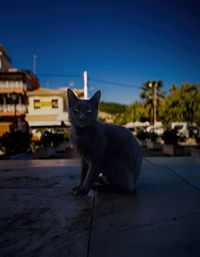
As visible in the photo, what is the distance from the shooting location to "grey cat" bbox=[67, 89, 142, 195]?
1823mm

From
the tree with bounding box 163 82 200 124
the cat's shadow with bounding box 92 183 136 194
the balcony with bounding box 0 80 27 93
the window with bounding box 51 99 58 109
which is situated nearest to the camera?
the cat's shadow with bounding box 92 183 136 194

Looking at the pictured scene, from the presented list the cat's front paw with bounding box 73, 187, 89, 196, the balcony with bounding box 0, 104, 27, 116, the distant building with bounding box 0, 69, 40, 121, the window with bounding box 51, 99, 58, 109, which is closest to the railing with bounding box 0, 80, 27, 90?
the distant building with bounding box 0, 69, 40, 121

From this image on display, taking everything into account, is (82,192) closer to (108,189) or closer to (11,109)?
(108,189)

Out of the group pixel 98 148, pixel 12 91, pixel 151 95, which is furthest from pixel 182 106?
pixel 98 148

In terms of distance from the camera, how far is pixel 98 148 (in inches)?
72.9

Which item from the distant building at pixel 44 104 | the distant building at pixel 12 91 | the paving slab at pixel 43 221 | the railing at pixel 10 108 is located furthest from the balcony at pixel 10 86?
the paving slab at pixel 43 221

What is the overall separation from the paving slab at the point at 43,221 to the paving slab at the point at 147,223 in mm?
104

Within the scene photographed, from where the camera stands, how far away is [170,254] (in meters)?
0.97

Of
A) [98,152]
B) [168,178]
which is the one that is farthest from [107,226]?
[168,178]

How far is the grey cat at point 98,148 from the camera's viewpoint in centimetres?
182

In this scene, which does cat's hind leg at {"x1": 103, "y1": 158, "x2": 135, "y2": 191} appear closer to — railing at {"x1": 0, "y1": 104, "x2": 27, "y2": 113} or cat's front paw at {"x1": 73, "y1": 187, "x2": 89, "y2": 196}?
cat's front paw at {"x1": 73, "y1": 187, "x2": 89, "y2": 196}

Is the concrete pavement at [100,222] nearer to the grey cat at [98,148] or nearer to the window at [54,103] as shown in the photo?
the grey cat at [98,148]

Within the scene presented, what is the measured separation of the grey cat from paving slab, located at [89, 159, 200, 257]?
196 millimetres

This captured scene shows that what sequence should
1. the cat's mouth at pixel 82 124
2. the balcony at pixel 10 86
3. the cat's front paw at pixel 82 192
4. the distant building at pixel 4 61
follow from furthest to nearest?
the distant building at pixel 4 61 < the balcony at pixel 10 86 < the cat's front paw at pixel 82 192 < the cat's mouth at pixel 82 124
